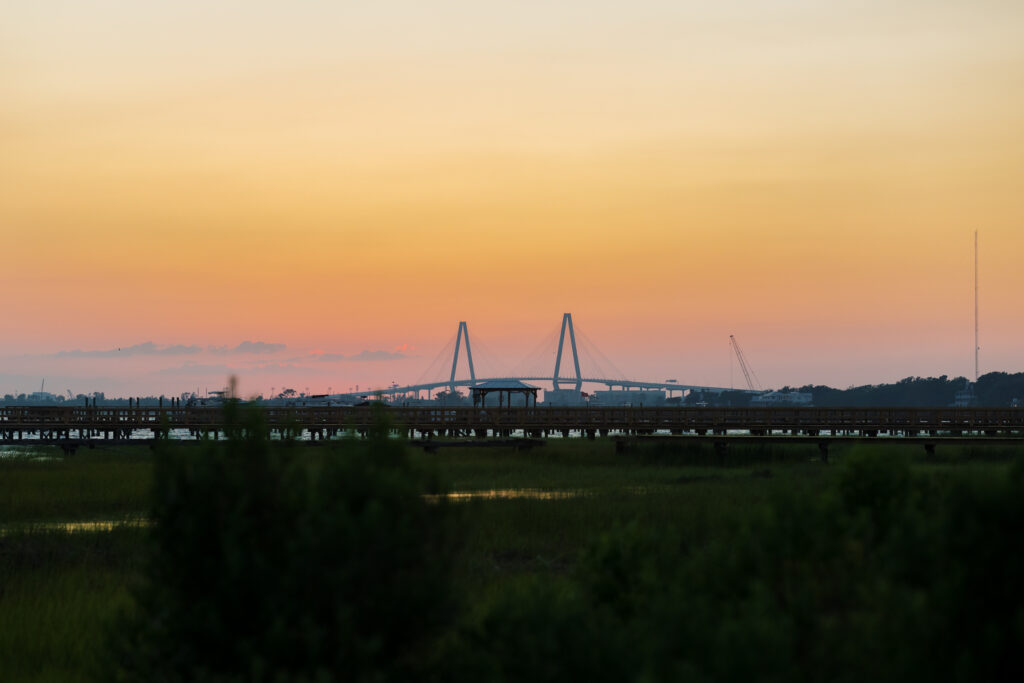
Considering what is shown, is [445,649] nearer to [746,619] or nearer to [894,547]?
[746,619]

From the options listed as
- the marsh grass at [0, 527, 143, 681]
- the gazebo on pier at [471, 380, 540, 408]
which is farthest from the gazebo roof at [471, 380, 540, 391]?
the marsh grass at [0, 527, 143, 681]

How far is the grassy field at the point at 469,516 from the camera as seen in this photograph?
43.6 ft

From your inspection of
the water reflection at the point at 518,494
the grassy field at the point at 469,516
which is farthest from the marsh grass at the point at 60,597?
the water reflection at the point at 518,494

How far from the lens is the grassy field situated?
13297 mm

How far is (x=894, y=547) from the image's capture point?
729 centimetres

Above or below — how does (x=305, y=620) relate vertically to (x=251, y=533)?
below

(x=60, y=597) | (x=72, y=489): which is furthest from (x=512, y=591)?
(x=72, y=489)

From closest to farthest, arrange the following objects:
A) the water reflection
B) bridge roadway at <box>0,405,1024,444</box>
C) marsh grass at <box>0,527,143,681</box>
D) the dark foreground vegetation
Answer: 1. the dark foreground vegetation
2. marsh grass at <box>0,527,143,681</box>
3. the water reflection
4. bridge roadway at <box>0,405,1024,444</box>

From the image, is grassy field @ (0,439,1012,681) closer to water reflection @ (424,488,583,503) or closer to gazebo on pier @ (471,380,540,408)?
water reflection @ (424,488,583,503)

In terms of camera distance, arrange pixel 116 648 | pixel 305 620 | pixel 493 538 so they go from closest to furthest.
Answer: pixel 305 620, pixel 116 648, pixel 493 538

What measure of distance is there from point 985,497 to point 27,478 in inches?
1473

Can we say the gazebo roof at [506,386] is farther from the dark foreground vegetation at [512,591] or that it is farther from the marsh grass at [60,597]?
the dark foreground vegetation at [512,591]

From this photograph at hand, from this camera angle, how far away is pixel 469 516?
9.20 meters

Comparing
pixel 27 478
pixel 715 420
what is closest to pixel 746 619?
pixel 27 478
